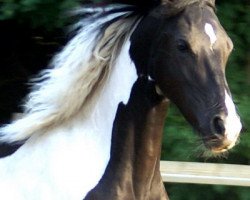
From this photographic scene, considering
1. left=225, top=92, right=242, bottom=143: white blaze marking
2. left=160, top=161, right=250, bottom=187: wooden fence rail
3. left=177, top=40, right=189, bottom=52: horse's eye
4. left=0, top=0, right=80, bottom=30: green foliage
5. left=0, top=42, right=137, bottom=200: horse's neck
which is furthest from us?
left=0, top=0, right=80, bottom=30: green foliage

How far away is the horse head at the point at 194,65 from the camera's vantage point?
2801 mm

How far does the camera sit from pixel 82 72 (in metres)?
3.06

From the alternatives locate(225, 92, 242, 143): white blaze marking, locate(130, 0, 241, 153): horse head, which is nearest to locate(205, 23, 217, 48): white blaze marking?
locate(130, 0, 241, 153): horse head

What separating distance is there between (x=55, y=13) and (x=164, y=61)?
1458mm

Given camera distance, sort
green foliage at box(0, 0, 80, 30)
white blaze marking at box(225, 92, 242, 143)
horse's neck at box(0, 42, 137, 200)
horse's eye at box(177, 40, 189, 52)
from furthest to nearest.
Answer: green foliage at box(0, 0, 80, 30)
horse's neck at box(0, 42, 137, 200)
horse's eye at box(177, 40, 189, 52)
white blaze marking at box(225, 92, 242, 143)

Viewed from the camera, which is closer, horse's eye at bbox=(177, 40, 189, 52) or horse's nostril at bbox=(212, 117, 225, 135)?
horse's nostril at bbox=(212, 117, 225, 135)

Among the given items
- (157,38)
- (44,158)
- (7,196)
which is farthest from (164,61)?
(7,196)

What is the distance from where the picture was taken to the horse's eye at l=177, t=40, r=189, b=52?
9.42 feet

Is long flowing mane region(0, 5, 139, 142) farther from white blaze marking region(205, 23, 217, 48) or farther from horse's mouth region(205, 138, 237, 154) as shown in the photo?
horse's mouth region(205, 138, 237, 154)

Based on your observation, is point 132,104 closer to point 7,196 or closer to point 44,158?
point 44,158

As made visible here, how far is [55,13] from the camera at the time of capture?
427cm

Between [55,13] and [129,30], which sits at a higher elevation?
[129,30]

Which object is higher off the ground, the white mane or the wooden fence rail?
the white mane

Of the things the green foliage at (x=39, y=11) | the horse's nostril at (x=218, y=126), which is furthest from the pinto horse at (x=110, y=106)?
the green foliage at (x=39, y=11)
